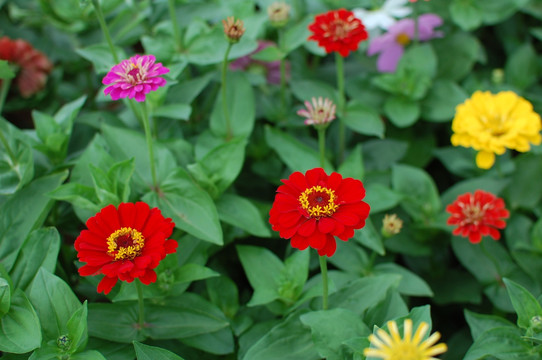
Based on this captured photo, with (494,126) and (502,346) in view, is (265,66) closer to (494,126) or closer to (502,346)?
(494,126)

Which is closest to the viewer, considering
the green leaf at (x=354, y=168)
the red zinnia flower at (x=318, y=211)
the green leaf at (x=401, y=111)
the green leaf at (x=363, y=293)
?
the red zinnia flower at (x=318, y=211)

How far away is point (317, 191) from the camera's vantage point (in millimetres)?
773

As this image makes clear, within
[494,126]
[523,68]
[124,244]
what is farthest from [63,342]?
[523,68]

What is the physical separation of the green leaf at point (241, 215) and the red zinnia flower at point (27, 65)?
2.67 ft

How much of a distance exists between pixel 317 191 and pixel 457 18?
3.25 ft

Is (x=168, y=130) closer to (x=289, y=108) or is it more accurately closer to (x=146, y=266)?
(x=289, y=108)

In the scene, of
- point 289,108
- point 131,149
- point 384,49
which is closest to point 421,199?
point 289,108

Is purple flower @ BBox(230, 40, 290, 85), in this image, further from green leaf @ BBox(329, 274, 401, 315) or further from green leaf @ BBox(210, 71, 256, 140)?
green leaf @ BBox(329, 274, 401, 315)

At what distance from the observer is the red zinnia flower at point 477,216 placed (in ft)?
3.30

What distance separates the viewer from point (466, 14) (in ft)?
4.93

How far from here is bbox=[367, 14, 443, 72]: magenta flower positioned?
1.53 metres

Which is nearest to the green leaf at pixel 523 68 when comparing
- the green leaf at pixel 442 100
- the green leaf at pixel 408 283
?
the green leaf at pixel 442 100

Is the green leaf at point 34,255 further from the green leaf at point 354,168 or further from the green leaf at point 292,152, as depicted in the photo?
the green leaf at point 354,168

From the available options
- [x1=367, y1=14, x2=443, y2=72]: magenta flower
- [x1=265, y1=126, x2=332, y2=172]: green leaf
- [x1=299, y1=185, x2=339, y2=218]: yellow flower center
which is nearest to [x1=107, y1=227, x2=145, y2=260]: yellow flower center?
[x1=299, y1=185, x2=339, y2=218]: yellow flower center
